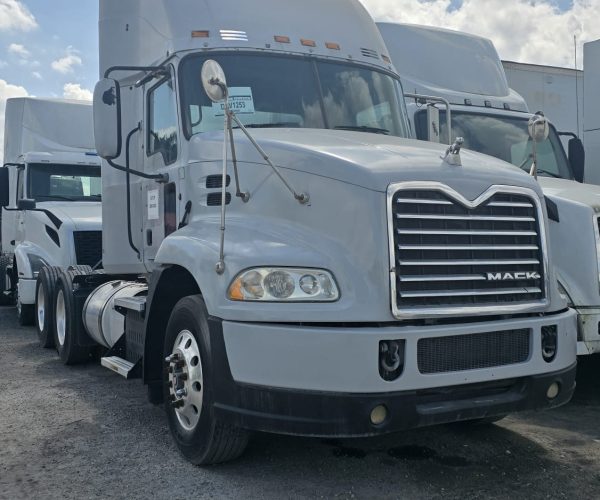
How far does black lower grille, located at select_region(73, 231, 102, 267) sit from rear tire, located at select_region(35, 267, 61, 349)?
0.50 m

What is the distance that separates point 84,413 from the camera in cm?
584

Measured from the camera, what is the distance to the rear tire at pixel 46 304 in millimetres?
8672

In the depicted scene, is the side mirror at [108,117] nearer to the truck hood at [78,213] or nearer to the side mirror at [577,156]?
the truck hood at [78,213]

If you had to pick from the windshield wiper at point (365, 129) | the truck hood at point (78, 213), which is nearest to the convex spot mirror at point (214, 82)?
the windshield wiper at point (365, 129)

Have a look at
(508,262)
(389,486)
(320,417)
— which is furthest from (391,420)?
(508,262)

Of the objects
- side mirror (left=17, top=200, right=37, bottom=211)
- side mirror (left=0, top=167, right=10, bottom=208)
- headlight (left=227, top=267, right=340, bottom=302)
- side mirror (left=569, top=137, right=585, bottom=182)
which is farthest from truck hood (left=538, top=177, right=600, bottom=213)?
Result: side mirror (left=0, top=167, right=10, bottom=208)

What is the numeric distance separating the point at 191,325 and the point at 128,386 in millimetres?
2806

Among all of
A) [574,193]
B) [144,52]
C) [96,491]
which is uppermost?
[144,52]

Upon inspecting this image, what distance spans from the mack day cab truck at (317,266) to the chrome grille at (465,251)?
0.01 metres

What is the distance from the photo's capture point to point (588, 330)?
534 cm

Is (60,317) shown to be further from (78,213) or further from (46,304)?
(78,213)

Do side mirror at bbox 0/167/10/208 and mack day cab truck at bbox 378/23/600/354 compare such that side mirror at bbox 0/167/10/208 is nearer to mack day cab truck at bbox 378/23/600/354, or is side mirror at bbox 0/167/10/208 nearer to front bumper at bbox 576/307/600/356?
mack day cab truck at bbox 378/23/600/354

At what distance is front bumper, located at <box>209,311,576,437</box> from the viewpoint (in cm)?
363

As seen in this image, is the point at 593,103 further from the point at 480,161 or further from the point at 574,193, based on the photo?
the point at 480,161
